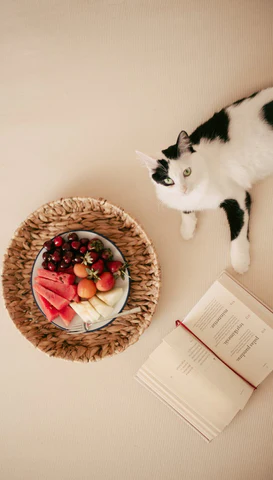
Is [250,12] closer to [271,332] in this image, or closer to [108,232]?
[108,232]

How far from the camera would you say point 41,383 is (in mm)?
1317

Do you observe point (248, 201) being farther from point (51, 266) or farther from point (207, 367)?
point (51, 266)

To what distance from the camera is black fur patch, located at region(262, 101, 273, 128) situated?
1.08m

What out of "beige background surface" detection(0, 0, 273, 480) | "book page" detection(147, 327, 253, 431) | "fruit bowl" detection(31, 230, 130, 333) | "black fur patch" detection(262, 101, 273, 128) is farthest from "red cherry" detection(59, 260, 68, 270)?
"black fur patch" detection(262, 101, 273, 128)

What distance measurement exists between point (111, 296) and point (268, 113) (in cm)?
74

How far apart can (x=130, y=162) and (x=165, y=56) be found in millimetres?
419

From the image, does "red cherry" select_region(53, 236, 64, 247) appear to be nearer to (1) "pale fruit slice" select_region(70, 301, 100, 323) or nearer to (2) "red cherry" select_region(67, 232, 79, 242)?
(2) "red cherry" select_region(67, 232, 79, 242)

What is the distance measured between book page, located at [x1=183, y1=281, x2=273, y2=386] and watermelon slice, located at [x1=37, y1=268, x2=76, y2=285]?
420mm

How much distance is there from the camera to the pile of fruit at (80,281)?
1146 millimetres

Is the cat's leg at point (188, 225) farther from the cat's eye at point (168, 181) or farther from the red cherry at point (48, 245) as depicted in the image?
the red cherry at point (48, 245)

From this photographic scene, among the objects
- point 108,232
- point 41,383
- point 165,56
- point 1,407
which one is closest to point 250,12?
point 165,56

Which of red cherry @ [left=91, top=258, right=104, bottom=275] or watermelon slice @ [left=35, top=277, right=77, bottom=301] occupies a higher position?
red cherry @ [left=91, top=258, right=104, bottom=275]

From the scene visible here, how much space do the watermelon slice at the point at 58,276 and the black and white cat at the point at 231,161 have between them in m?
0.41

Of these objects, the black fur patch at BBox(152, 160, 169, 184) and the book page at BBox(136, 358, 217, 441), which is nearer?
the black fur patch at BBox(152, 160, 169, 184)
